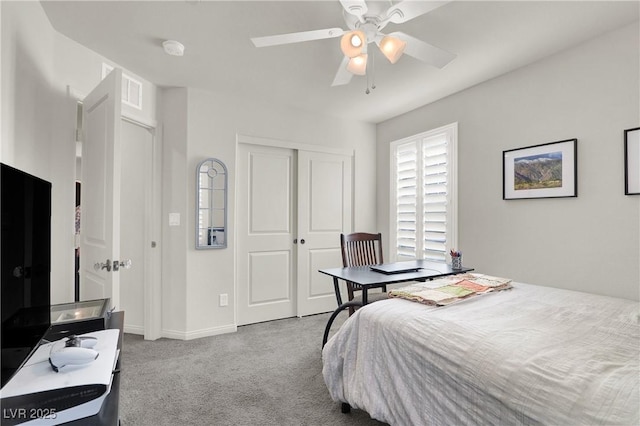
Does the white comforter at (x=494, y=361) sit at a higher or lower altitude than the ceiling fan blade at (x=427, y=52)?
lower

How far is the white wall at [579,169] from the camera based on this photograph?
84.7 inches

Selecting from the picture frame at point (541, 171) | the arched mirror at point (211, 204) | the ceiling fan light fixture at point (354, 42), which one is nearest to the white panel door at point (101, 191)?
the arched mirror at point (211, 204)

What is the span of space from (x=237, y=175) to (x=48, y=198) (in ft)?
7.57

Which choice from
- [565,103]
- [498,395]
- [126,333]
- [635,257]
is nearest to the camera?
[498,395]

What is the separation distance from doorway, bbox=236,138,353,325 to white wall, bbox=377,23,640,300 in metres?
1.54

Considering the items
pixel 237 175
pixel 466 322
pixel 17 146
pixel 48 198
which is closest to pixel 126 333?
pixel 237 175

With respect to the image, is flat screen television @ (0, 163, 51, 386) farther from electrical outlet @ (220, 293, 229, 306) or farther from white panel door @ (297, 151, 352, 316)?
white panel door @ (297, 151, 352, 316)

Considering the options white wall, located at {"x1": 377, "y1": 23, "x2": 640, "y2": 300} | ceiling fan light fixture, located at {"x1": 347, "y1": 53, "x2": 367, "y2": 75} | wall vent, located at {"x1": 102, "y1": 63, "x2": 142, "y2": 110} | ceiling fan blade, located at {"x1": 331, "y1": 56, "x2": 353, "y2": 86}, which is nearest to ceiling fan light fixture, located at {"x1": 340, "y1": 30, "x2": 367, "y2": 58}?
ceiling fan light fixture, located at {"x1": 347, "y1": 53, "x2": 367, "y2": 75}

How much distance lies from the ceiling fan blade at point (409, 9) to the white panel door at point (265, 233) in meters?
2.32

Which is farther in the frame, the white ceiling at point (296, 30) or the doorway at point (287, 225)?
the doorway at point (287, 225)

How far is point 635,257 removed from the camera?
6.85 feet

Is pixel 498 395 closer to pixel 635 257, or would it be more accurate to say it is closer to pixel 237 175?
pixel 635 257

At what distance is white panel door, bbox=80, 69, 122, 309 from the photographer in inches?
73.8

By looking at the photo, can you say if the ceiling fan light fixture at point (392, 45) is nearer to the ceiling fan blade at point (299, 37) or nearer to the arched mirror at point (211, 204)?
the ceiling fan blade at point (299, 37)
